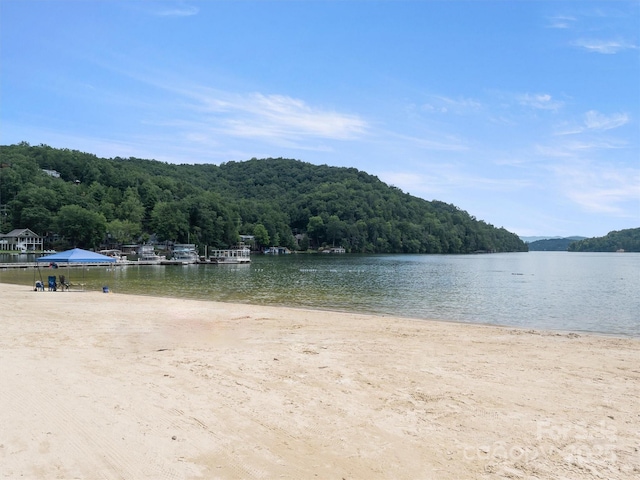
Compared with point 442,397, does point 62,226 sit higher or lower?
higher

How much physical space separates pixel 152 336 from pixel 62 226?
12227 centimetres

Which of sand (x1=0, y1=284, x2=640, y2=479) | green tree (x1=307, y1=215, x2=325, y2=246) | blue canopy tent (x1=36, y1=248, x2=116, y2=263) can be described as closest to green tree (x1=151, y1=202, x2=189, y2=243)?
green tree (x1=307, y1=215, x2=325, y2=246)

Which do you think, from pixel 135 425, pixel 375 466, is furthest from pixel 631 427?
pixel 135 425

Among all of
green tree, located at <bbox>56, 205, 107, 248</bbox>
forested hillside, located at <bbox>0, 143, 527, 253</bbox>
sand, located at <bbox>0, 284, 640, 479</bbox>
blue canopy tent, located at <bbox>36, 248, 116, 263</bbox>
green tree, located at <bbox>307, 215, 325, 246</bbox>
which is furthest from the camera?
green tree, located at <bbox>307, 215, 325, 246</bbox>

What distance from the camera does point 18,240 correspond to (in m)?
118

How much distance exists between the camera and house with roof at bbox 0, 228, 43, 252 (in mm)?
116875

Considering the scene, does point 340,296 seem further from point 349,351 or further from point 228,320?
point 349,351

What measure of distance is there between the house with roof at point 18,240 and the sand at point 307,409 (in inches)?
4960

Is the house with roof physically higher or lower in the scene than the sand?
higher

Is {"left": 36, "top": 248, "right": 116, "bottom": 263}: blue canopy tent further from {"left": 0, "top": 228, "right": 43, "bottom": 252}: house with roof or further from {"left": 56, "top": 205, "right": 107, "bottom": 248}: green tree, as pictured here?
{"left": 0, "top": 228, "right": 43, "bottom": 252}: house with roof

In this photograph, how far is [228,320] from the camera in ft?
55.8

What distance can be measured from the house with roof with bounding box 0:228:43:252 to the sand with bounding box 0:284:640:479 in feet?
413

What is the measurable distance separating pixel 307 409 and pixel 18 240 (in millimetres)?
136859

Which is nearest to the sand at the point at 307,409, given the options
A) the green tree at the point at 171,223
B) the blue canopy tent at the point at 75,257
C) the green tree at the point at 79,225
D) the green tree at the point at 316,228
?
the blue canopy tent at the point at 75,257
